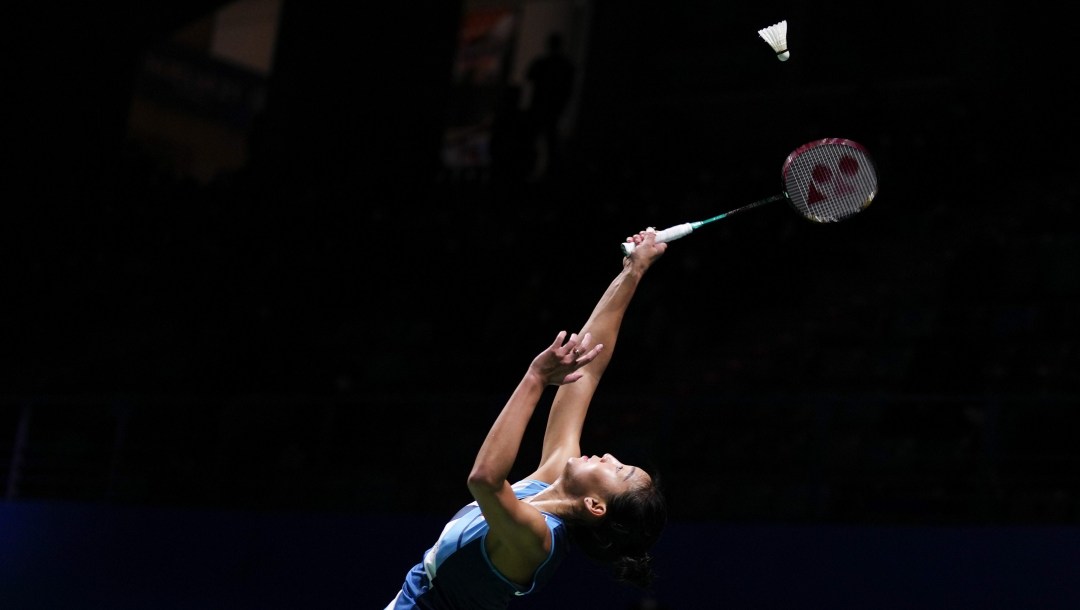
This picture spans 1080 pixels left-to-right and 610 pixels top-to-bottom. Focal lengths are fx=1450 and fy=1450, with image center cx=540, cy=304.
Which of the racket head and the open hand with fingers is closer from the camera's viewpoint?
the open hand with fingers

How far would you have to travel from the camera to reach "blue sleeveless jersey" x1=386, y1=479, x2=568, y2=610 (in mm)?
3199

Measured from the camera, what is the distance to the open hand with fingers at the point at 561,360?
3035 millimetres

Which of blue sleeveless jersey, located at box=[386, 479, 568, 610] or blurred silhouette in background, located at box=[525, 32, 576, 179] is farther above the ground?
blurred silhouette in background, located at box=[525, 32, 576, 179]

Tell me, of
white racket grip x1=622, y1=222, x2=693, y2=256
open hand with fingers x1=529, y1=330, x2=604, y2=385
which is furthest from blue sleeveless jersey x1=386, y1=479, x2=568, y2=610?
white racket grip x1=622, y1=222, x2=693, y2=256

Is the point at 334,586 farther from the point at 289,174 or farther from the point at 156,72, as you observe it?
the point at 156,72

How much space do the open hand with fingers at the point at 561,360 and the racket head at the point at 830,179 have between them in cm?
143

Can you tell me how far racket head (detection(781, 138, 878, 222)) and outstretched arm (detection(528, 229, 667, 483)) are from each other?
0.68m

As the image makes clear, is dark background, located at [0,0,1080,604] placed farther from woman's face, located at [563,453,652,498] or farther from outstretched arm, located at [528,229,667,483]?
woman's face, located at [563,453,652,498]

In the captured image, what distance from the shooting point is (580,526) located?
333cm

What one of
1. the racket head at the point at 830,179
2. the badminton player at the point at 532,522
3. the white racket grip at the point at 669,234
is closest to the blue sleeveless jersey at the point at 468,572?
the badminton player at the point at 532,522

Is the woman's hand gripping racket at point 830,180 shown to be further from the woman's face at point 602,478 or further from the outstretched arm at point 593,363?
the woman's face at point 602,478


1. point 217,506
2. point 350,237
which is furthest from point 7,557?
point 350,237

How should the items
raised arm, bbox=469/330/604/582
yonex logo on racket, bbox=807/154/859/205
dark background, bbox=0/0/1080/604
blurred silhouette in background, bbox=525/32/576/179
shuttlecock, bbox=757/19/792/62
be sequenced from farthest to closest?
1. blurred silhouette in background, bbox=525/32/576/179
2. dark background, bbox=0/0/1080/604
3. yonex logo on racket, bbox=807/154/859/205
4. shuttlecock, bbox=757/19/792/62
5. raised arm, bbox=469/330/604/582

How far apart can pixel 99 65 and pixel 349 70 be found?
2.28m
